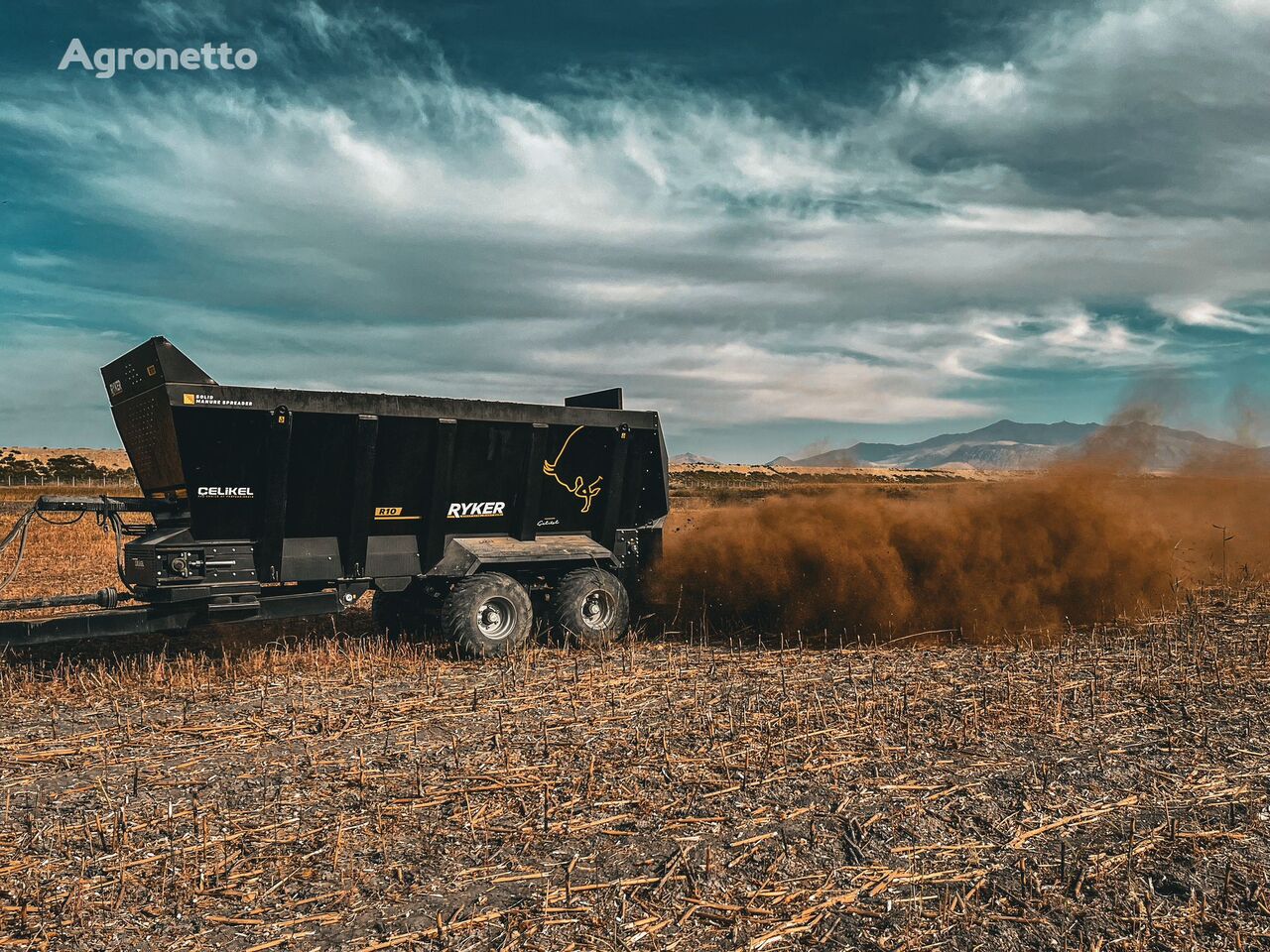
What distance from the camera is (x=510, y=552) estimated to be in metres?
11.5

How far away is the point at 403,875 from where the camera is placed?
509cm

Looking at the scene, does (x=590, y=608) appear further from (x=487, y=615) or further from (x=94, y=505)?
(x=94, y=505)

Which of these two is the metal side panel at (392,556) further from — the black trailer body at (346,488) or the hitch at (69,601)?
the hitch at (69,601)

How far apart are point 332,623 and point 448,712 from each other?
17.7 ft

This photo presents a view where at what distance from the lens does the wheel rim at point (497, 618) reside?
11.2m

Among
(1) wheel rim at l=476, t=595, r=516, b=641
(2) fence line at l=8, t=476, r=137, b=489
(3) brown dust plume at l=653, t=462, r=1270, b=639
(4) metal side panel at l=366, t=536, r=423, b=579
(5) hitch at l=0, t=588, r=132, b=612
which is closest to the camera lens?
(5) hitch at l=0, t=588, r=132, b=612

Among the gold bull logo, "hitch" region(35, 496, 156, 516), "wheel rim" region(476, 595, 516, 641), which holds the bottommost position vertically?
"wheel rim" region(476, 595, 516, 641)

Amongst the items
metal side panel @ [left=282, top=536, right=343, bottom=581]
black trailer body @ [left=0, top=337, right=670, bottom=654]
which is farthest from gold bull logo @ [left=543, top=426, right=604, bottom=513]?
metal side panel @ [left=282, top=536, right=343, bottom=581]

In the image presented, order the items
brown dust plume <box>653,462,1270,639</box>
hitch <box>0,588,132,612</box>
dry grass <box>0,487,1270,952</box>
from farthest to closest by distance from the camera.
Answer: brown dust plume <box>653,462,1270,639</box> → hitch <box>0,588,132,612</box> → dry grass <box>0,487,1270,952</box>

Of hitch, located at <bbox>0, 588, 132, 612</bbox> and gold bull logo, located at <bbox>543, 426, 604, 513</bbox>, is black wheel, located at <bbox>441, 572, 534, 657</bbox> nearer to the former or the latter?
gold bull logo, located at <bbox>543, 426, 604, 513</bbox>

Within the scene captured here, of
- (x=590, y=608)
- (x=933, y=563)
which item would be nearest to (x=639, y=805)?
(x=590, y=608)

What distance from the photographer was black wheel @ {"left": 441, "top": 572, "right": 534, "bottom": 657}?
431 inches

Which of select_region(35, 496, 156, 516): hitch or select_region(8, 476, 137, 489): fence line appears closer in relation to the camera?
select_region(35, 496, 156, 516): hitch

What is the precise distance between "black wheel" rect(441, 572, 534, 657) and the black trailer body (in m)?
0.26
